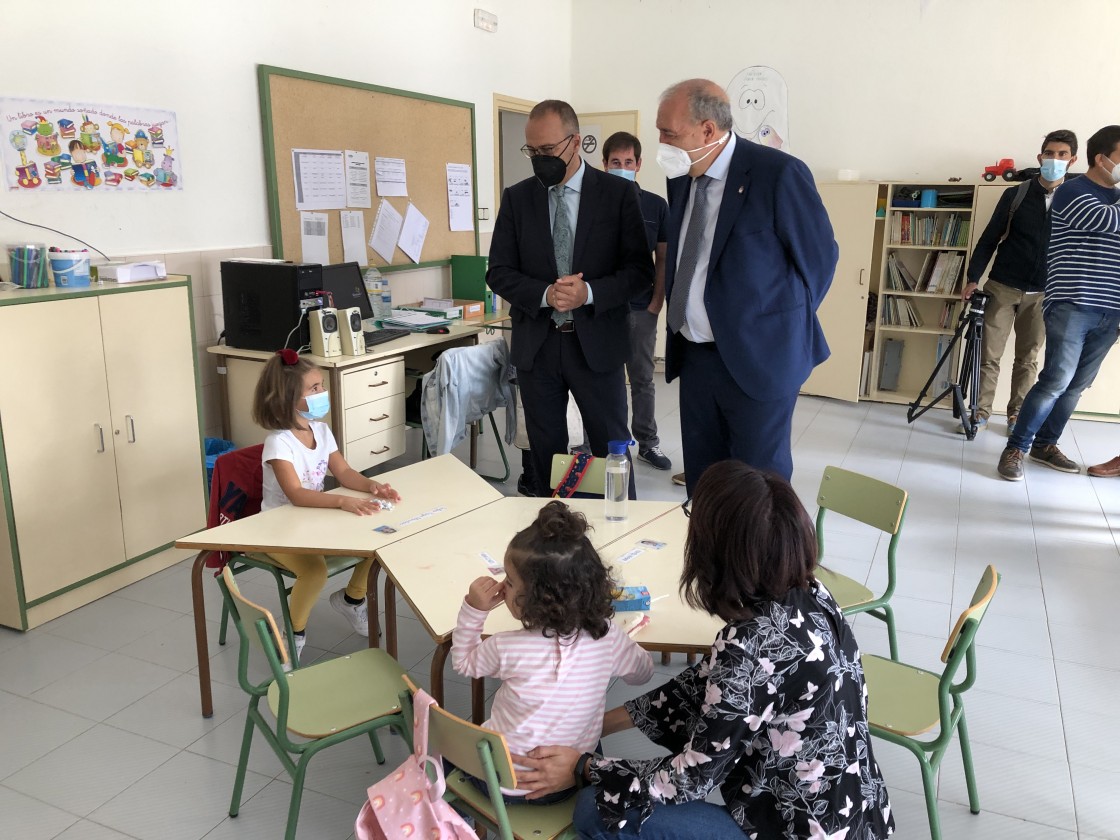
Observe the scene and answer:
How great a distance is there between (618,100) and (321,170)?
3.44 metres

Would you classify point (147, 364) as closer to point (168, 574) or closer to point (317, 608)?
point (168, 574)

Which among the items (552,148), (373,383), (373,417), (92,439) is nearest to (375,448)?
(373,417)

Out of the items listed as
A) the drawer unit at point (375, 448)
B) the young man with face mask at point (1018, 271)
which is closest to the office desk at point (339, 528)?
the drawer unit at point (375, 448)

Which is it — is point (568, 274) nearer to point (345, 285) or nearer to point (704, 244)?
point (704, 244)

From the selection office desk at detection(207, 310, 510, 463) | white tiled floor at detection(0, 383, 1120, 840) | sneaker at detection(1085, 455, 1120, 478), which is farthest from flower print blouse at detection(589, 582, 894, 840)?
sneaker at detection(1085, 455, 1120, 478)

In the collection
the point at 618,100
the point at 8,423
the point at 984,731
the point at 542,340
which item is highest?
the point at 618,100

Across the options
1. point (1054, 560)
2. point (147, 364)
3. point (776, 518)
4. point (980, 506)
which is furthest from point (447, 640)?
point (980, 506)

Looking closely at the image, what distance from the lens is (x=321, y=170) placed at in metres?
4.62

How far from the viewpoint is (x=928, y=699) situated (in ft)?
6.41

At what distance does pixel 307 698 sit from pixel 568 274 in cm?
193

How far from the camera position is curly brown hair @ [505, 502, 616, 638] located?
1.59 m

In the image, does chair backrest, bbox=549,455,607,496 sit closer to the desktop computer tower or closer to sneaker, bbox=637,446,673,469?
the desktop computer tower

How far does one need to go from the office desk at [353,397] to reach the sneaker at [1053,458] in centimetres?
357

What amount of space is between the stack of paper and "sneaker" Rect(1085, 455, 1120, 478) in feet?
12.1
